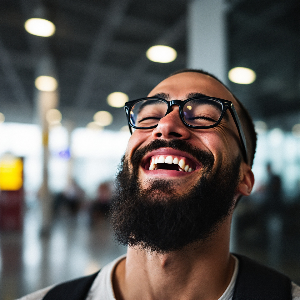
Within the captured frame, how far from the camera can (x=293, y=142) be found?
10.6 feet

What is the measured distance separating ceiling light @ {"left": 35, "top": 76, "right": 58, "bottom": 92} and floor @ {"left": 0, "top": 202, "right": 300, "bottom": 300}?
13.3ft

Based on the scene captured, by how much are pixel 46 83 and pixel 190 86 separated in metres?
7.40

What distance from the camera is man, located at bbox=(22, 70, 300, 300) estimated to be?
1.02 metres

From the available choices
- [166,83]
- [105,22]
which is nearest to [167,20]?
[105,22]

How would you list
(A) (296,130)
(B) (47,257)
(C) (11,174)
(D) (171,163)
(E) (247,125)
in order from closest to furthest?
(D) (171,163) < (E) (247,125) < (A) (296,130) < (B) (47,257) < (C) (11,174)

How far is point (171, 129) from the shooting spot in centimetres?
111

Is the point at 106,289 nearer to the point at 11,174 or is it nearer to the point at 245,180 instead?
the point at 245,180

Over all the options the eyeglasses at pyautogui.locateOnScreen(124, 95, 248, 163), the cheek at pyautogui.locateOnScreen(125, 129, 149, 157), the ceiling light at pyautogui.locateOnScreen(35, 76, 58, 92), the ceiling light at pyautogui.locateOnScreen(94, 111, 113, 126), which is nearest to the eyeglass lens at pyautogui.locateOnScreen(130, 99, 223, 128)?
the eyeglasses at pyautogui.locateOnScreen(124, 95, 248, 163)

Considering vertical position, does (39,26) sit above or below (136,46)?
below

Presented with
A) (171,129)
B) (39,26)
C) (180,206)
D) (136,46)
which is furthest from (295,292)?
(136,46)

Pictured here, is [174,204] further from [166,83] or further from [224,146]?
[166,83]

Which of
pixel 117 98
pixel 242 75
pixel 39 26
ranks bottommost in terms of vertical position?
pixel 242 75

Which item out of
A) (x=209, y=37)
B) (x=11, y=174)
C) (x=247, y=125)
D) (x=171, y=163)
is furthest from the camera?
(x=11, y=174)

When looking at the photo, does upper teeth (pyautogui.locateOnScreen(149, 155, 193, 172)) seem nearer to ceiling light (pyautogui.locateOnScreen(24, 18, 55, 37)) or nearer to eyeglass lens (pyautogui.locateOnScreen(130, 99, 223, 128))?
eyeglass lens (pyautogui.locateOnScreen(130, 99, 223, 128))
